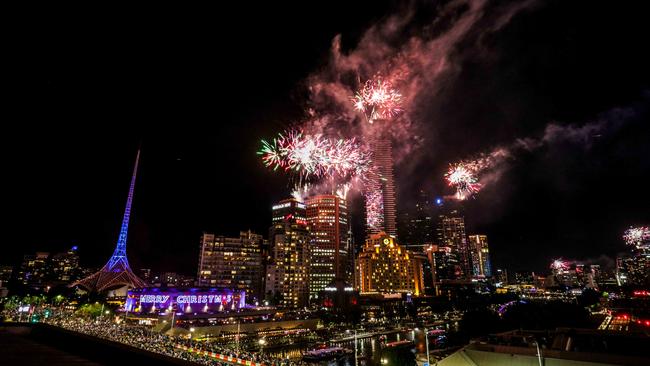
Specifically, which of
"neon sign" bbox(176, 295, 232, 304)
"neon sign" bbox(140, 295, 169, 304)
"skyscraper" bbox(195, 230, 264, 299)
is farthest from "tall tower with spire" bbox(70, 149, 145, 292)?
"skyscraper" bbox(195, 230, 264, 299)

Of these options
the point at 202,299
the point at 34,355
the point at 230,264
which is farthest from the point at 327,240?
the point at 34,355

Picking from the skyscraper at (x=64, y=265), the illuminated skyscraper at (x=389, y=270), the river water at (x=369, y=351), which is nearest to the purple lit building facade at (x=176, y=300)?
the river water at (x=369, y=351)

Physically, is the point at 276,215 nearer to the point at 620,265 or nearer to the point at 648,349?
the point at 648,349

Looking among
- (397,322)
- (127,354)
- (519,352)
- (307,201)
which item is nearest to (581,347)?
(519,352)

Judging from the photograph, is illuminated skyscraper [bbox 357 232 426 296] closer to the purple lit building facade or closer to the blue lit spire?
the purple lit building facade

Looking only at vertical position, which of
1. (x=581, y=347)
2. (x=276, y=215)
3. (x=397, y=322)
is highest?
(x=276, y=215)

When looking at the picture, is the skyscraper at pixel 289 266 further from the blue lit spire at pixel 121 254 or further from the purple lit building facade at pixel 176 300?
the blue lit spire at pixel 121 254
